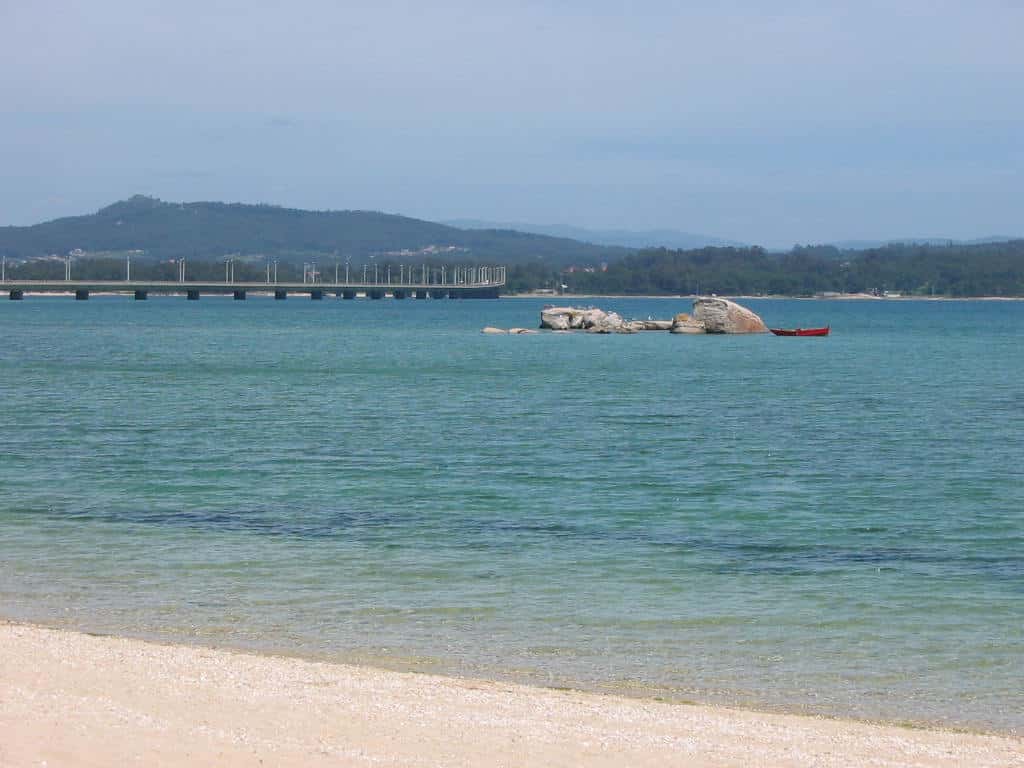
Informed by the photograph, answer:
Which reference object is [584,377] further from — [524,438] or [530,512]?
[530,512]

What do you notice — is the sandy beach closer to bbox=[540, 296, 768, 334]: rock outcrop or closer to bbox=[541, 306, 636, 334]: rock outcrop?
bbox=[540, 296, 768, 334]: rock outcrop

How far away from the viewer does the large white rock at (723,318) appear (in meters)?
102

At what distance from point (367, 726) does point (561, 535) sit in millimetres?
10245

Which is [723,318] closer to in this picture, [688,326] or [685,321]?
[688,326]

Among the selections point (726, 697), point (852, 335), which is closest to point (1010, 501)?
point (726, 697)

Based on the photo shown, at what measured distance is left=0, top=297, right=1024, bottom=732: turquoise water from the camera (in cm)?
1404

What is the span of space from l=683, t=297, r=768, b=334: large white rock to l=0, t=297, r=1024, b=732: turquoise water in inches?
2060

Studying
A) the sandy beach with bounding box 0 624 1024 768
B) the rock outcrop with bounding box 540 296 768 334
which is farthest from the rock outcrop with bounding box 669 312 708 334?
the sandy beach with bounding box 0 624 1024 768

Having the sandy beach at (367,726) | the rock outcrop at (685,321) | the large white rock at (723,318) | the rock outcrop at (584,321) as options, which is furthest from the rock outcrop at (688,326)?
the sandy beach at (367,726)

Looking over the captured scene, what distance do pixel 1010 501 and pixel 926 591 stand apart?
26.1 ft

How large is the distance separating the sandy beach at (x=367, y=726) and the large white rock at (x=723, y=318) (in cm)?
9067

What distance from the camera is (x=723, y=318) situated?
101m

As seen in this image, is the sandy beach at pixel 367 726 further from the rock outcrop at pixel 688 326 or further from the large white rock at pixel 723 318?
the rock outcrop at pixel 688 326

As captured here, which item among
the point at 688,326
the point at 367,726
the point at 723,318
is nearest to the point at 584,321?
the point at 688,326
